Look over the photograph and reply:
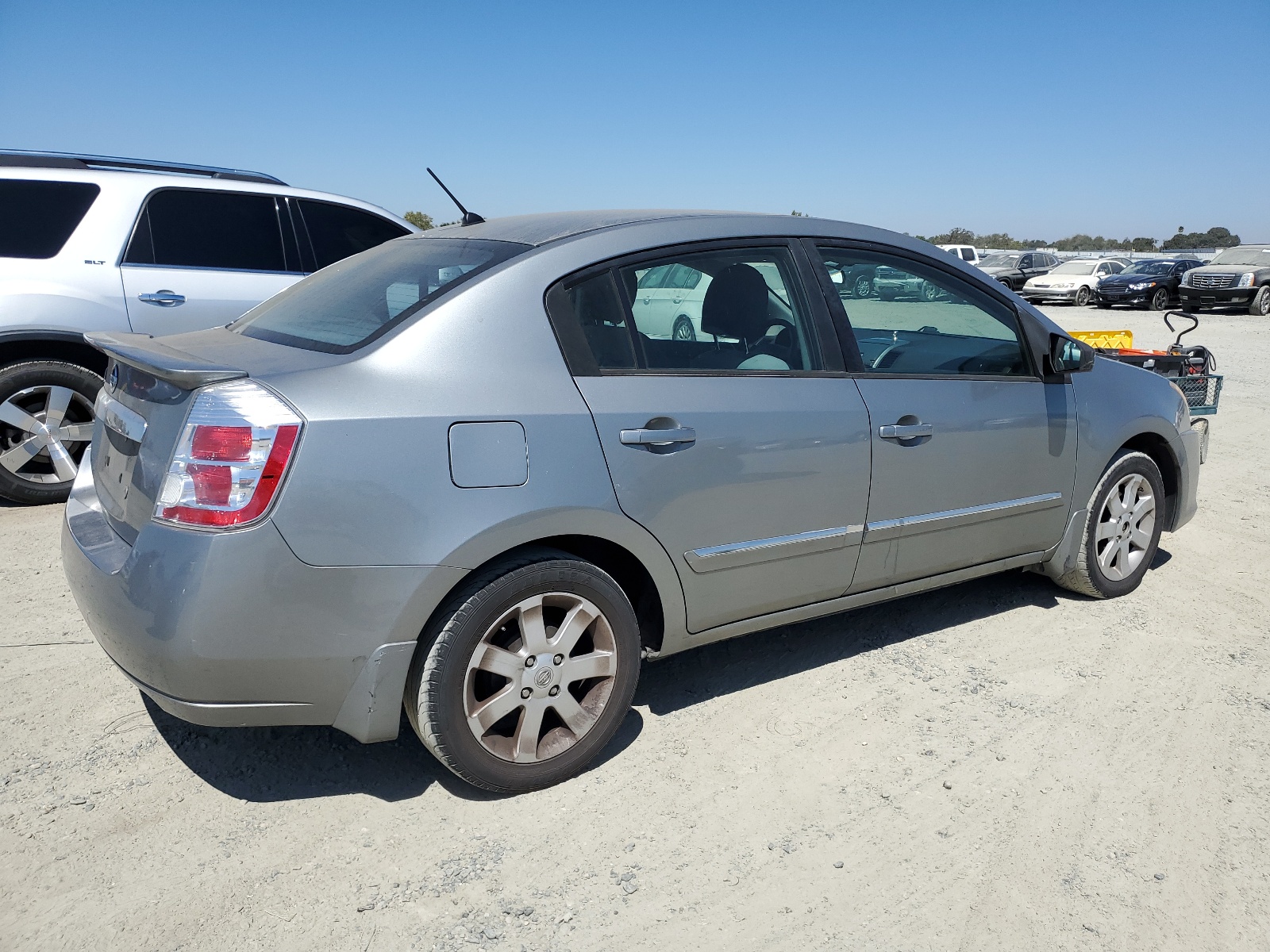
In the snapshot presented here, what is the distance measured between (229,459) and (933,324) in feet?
9.18

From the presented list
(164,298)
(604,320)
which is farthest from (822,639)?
(164,298)

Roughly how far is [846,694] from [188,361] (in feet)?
7.99

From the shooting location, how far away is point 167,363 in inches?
104

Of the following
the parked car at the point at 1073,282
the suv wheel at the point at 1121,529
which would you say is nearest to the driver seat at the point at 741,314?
the suv wheel at the point at 1121,529

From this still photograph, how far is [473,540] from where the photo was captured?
8.61 feet

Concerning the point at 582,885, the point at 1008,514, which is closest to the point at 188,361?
the point at 582,885

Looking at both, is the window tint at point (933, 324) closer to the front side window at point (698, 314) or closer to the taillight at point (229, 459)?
the front side window at point (698, 314)

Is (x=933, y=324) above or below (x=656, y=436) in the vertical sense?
above

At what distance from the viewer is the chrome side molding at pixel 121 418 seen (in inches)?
107

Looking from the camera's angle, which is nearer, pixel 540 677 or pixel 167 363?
pixel 167 363

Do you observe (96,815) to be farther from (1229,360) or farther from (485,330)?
(1229,360)

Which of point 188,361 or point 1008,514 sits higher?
point 188,361

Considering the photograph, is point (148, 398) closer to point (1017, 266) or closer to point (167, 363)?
point (167, 363)

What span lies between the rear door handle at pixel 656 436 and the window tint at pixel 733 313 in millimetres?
253
